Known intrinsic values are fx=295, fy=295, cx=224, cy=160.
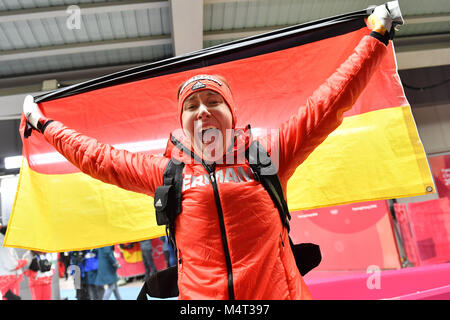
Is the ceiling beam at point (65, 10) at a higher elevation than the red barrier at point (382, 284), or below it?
higher

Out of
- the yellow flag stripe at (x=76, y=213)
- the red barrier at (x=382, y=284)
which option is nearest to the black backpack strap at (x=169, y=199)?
the yellow flag stripe at (x=76, y=213)

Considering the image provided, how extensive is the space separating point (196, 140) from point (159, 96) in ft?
2.92

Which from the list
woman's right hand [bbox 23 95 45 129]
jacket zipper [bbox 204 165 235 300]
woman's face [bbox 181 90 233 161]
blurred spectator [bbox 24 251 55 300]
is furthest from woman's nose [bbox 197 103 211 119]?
blurred spectator [bbox 24 251 55 300]

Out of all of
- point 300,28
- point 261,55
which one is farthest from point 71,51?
point 300,28

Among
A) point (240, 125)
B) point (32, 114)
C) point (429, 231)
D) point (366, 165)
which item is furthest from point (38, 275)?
point (429, 231)

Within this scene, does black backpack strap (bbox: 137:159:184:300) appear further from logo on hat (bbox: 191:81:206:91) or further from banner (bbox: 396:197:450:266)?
A: banner (bbox: 396:197:450:266)

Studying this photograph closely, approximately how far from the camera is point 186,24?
10.4 ft

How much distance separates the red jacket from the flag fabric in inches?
24.4

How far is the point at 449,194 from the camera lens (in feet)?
17.2

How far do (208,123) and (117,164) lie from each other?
1.48ft

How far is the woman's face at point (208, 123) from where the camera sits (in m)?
1.23

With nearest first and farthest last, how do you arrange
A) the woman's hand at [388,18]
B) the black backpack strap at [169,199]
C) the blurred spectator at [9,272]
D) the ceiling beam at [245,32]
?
the black backpack strap at [169,199] → the woman's hand at [388,18] → the ceiling beam at [245,32] → the blurred spectator at [9,272]

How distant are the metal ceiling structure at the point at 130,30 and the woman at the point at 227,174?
6.88 feet

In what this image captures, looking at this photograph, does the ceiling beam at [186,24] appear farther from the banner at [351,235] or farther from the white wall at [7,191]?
the white wall at [7,191]
